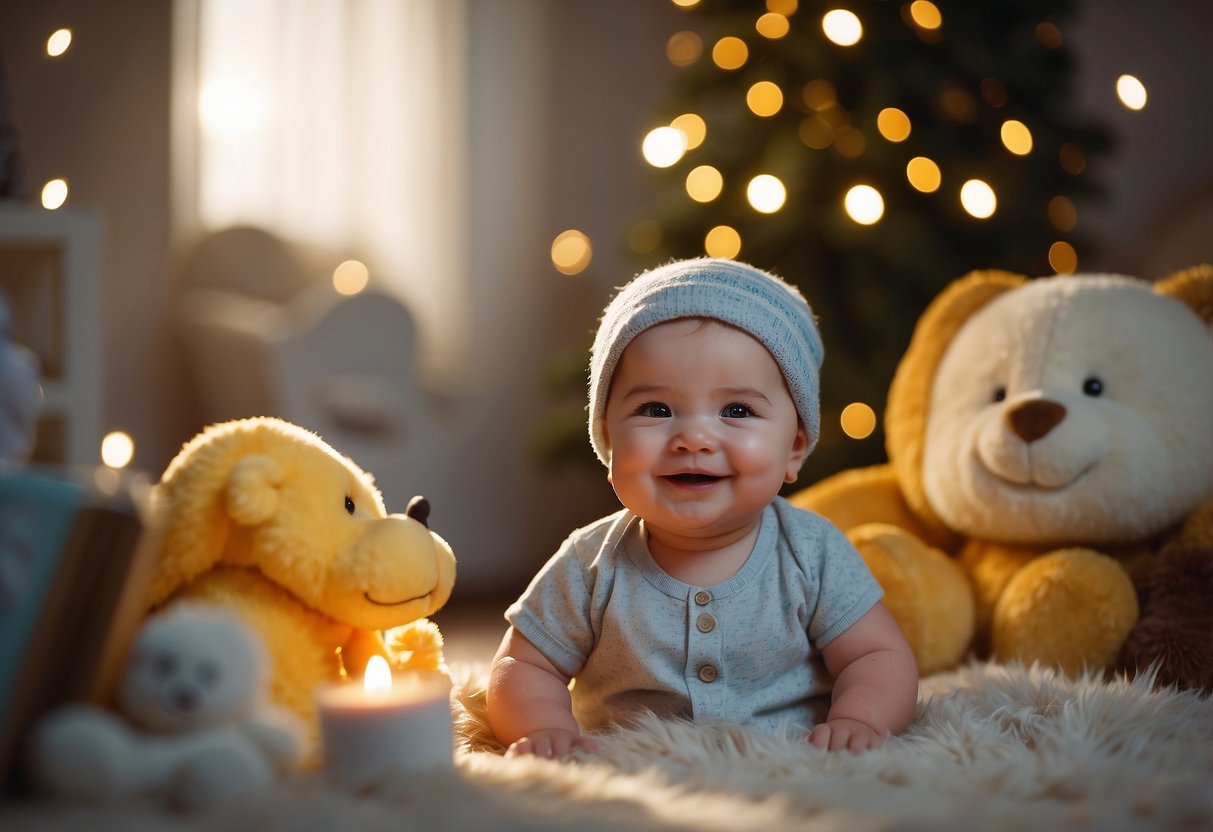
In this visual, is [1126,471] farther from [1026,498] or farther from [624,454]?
[624,454]

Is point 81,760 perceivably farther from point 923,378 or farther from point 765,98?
point 765,98

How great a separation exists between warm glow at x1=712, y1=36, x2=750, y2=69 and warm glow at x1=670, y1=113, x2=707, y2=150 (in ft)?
0.47

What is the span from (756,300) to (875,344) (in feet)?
4.29

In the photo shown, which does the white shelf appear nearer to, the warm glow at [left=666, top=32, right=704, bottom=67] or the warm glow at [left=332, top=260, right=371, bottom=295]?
the warm glow at [left=666, top=32, right=704, bottom=67]

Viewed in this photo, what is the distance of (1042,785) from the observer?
84cm

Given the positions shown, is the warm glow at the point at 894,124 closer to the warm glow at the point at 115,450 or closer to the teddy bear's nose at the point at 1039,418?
the teddy bear's nose at the point at 1039,418

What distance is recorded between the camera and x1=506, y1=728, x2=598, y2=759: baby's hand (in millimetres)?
970

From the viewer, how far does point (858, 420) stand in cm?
231

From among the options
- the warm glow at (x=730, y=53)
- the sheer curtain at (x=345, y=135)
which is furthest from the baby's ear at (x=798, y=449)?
the sheer curtain at (x=345, y=135)

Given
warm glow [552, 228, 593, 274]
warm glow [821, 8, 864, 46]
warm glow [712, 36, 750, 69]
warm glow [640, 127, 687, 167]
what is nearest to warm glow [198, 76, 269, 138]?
warm glow [552, 228, 593, 274]

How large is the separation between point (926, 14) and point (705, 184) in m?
0.59

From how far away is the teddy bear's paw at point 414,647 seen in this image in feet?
3.47

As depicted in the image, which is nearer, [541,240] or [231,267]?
[231,267]

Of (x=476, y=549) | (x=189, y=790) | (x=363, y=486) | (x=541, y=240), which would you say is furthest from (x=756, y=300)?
(x=541, y=240)
